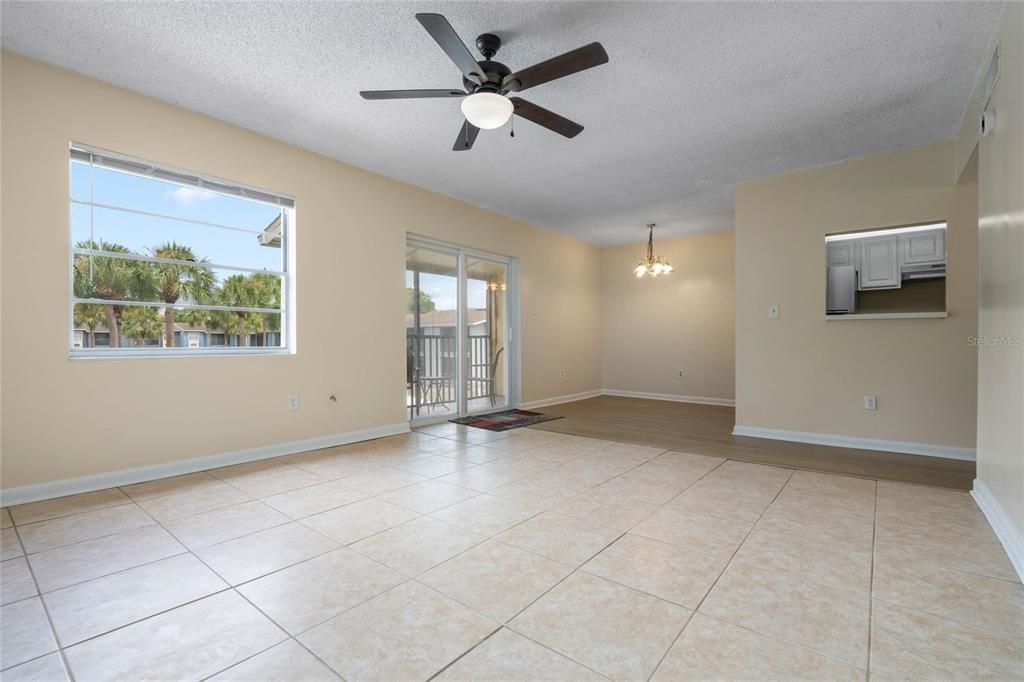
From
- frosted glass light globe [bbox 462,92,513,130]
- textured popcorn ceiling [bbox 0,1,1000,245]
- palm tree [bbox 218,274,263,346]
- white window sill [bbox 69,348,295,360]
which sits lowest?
white window sill [bbox 69,348,295,360]

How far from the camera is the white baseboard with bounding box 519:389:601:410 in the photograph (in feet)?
21.1

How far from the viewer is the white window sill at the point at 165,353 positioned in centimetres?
293

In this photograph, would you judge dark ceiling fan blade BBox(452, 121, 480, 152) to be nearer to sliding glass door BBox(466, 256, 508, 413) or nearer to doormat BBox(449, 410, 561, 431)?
sliding glass door BBox(466, 256, 508, 413)

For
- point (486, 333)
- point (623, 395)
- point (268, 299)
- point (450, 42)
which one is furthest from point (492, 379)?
point (450, 42)

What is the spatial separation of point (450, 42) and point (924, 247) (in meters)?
4.28

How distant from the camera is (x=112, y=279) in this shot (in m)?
3.07

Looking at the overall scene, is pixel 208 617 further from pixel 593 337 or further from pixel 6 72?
pixel 593 337

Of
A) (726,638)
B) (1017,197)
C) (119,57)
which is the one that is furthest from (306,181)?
(1017,197)

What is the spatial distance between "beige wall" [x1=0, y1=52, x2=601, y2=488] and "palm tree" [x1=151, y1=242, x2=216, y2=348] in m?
0.36

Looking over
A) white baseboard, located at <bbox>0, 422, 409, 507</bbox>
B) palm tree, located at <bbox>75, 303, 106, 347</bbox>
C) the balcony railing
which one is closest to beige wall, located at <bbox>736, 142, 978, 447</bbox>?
the balcony railing

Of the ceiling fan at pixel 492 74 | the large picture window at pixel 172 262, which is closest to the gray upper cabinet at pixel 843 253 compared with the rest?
the ceiling fan at pixel 492 74

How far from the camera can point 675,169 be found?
4.38m

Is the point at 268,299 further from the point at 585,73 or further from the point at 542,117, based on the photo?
the point at 585,73

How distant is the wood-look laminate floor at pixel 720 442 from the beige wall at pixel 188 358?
2201 millimetres
